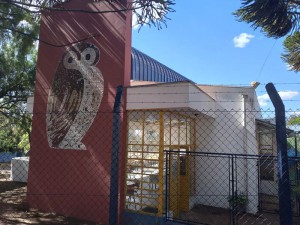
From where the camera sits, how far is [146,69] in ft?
60.9

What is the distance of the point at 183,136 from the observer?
1066 cm

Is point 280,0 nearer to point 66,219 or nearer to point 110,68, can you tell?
point 110,68

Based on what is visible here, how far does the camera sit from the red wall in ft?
27.7

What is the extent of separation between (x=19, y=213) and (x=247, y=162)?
776 cm

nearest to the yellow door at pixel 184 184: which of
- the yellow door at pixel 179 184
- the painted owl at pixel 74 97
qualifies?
the yellow door at pixel 179 184

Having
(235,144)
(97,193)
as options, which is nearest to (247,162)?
(235,144)

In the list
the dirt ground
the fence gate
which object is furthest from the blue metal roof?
the dirt ground

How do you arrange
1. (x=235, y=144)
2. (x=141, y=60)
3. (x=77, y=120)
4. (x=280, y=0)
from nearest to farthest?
(x=280, y=0) → (x=77, y=120) → (x=235, y=144) → (x=141, y=60)

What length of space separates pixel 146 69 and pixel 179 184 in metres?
9.89

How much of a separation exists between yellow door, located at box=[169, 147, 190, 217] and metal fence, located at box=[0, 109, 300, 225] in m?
0.03

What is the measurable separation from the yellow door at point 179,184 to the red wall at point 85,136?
2.24 meters

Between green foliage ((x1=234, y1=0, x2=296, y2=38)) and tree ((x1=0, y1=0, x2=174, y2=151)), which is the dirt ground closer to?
tree ((x1=0, y1=0, x2=174, y2=151))

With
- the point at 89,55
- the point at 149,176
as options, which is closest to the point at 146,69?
the point at 89,55

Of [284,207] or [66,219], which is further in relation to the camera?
[66,219]
